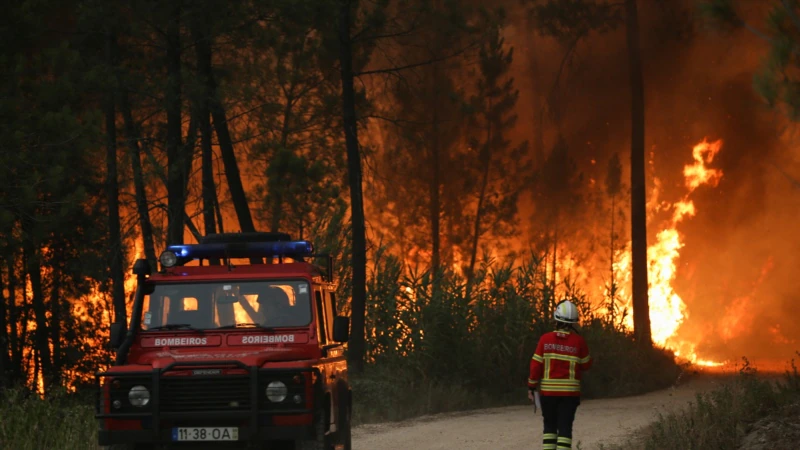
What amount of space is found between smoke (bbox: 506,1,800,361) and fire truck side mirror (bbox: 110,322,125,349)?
28981 millimetres

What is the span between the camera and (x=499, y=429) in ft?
57.7

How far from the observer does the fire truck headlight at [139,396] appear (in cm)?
1027

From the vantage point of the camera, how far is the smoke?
4000 centimetres

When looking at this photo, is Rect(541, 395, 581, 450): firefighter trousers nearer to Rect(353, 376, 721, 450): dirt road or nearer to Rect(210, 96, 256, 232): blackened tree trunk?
Rect(353, 376, 721, 450): dirt road

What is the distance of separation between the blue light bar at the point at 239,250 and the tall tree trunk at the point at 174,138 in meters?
12.3

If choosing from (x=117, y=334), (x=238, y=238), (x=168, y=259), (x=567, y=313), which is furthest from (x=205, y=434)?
(x=567, y=313)

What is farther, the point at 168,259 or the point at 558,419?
the point at 168,259

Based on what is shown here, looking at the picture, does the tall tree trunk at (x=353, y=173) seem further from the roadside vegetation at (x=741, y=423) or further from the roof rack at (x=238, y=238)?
the roof rack at (x=238, y=238)

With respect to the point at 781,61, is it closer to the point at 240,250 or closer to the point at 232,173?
the point at 240,250

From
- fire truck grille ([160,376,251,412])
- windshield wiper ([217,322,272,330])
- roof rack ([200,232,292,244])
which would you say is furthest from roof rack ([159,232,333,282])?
fire truck grille ([160,376,251,412])

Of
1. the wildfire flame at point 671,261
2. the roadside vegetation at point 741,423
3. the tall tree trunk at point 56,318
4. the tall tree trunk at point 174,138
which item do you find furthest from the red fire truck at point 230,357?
the tall tree trunk at point 56,318

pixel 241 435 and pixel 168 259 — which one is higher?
pixel 168 259

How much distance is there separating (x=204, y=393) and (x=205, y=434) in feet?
1.24

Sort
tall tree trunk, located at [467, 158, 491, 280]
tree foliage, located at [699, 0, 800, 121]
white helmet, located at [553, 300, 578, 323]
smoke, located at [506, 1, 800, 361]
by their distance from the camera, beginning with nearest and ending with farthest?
tree foliage, located at [699, 0, 800, 121]
white helmet, located at [553, 300, 578, 323]
smoke, located at [506, 1, 800, 361]
tall tree trunk, located at [467, 158, 491, 280]
